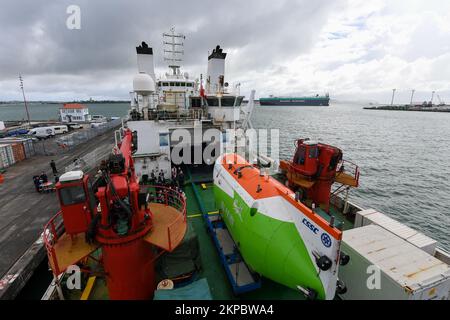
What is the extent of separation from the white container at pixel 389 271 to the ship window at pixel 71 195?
799 cm

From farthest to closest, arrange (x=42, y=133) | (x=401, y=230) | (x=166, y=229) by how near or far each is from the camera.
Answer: (x=42, y=133), (x=401, y=230), (x=166, y=229)

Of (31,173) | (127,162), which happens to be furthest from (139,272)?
(31,173)

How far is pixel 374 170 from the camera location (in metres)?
29.4

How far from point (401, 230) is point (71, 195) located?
11354mm

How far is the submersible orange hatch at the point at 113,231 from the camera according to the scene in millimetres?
5555

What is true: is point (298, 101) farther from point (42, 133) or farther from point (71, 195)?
point (71, 195)

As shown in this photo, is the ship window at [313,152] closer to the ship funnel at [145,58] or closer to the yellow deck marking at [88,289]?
the yellow deck marking at [88,289]

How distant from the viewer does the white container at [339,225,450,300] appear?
589cm

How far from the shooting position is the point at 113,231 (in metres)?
5.84

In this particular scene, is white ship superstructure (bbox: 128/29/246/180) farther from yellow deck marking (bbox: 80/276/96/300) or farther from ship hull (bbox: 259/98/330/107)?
ship hull (bbox: 259/98/330/107)

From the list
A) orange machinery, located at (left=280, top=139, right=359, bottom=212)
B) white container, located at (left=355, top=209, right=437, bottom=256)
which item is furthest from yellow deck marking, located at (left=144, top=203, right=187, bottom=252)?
white container, located at (left=355, top=209, right=437, bottom=256)

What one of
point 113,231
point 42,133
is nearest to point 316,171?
point 113,231

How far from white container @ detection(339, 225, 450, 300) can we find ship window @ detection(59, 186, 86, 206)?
7.99 meters
